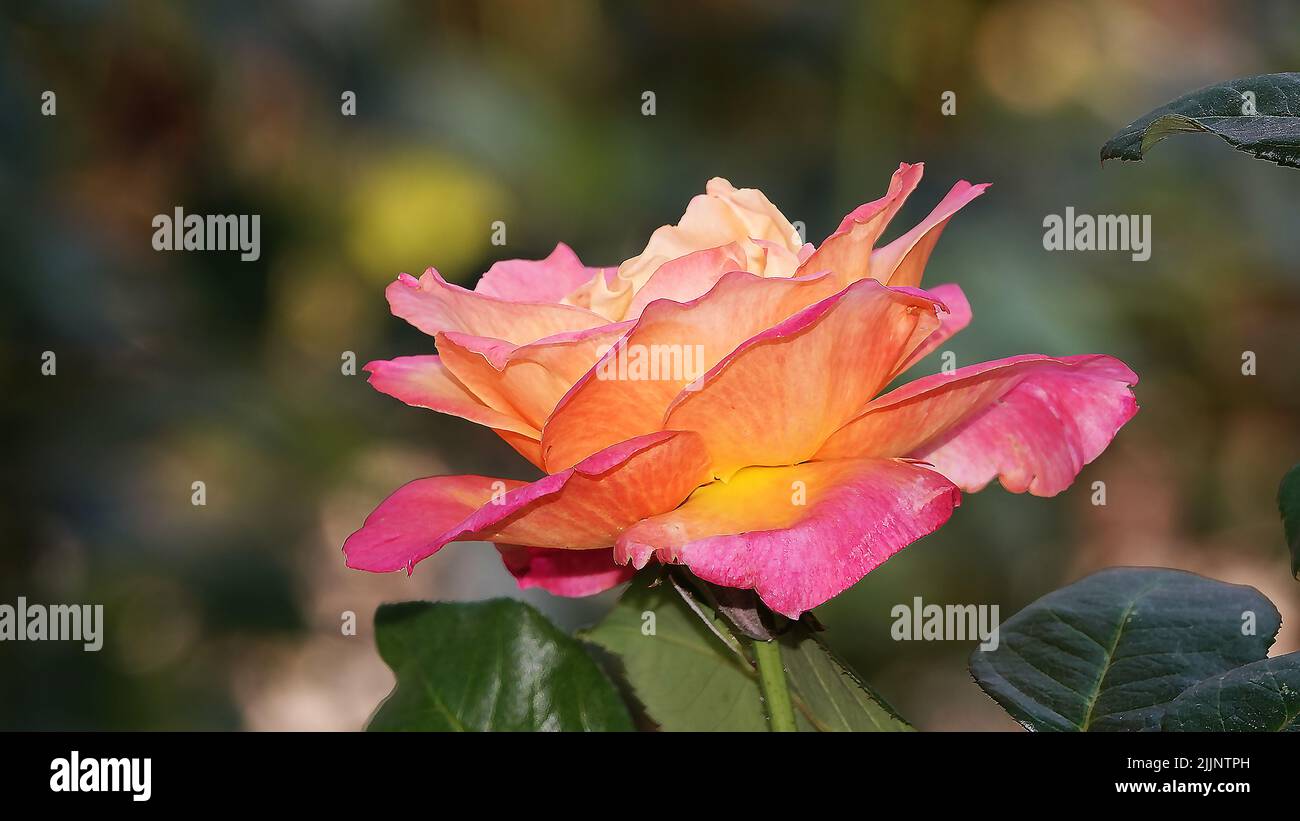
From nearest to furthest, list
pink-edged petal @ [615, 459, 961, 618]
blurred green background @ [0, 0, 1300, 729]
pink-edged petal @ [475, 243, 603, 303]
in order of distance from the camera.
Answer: pink-edged petal @ [615, 459, 961, 618]
pink-edged petal @ [475, 243, 603, 303]
blurred green background @ [0, 0, 1300, 729]

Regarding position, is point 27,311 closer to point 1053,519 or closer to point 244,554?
point 244,554

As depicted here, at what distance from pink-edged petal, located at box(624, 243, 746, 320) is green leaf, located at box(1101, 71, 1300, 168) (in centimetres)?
8

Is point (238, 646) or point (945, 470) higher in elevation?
point (945, 470)

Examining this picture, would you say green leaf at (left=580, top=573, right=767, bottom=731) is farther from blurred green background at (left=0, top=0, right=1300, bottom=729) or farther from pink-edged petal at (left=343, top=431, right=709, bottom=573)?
blurred green background at (left=0, top=0, right=1300, bottom=729)

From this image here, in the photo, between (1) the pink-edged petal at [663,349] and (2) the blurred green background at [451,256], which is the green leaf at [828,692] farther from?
(2) the blurred green background at [451,256]

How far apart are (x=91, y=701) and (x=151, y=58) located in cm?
51

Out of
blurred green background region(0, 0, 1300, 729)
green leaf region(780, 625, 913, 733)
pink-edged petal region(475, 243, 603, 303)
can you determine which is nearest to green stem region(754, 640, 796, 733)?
green leaf region(780, 625, 913, 733)

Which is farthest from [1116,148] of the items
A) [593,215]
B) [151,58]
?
[151,58]

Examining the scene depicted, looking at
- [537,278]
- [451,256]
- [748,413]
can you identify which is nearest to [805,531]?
[748,413]

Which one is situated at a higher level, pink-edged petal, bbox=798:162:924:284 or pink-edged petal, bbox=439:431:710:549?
pink-edged petal, bbox=798:162:924:284

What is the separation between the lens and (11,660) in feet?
2.87

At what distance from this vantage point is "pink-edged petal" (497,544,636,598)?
297 mm

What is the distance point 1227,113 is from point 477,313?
160 millimetres

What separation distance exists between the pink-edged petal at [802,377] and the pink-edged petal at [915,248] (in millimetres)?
19
